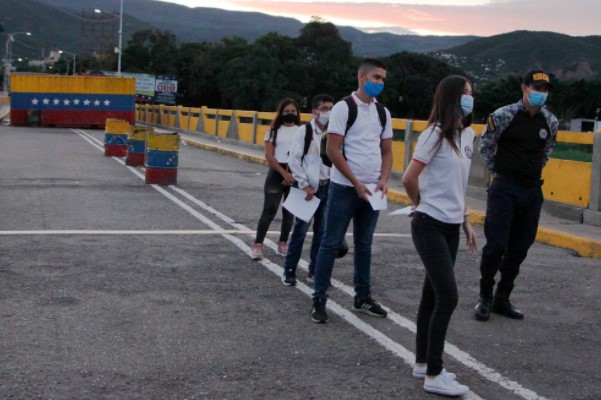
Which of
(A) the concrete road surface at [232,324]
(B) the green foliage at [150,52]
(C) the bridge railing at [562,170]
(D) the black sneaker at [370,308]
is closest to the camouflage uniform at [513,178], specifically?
(A) the concrete road surface at [232,324]

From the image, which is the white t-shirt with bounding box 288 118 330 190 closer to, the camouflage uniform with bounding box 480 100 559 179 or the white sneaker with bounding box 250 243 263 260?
the camouflage uniform with bounding box 480 100 559 179

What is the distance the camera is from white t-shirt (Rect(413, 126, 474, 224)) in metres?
4.97

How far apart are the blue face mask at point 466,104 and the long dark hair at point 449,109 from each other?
0.7 inches

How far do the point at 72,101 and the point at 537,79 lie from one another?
133 ft

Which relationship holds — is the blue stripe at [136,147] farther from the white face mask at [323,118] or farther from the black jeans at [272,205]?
the white face mask at [323,118]

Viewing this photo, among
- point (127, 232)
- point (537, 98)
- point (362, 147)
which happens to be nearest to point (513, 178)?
point (537, 98)

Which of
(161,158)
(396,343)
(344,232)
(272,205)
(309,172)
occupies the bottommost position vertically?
(396,343)

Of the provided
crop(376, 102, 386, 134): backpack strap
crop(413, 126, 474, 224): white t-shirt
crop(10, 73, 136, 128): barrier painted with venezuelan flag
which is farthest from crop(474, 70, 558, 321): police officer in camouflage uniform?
crop(10, 73, 136, 128): barrier painted with venezuelan flag

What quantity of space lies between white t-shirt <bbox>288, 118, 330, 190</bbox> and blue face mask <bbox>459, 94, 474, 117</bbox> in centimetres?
256

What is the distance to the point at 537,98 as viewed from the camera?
6520 millimetres

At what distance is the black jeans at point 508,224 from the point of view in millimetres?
6703

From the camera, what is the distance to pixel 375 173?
6.41 metres

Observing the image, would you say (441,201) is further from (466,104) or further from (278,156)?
(278,156)

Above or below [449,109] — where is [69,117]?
below
